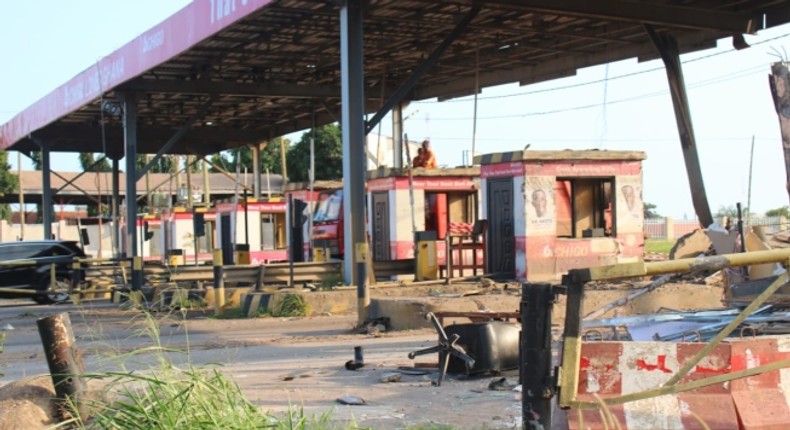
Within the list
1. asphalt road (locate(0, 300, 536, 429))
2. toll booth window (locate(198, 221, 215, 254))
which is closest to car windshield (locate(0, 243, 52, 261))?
asphalt road (locate(0, 300, 536, 429))

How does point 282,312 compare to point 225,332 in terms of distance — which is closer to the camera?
point 225,332

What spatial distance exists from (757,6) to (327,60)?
1131 cm

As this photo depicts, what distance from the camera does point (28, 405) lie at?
6.93 m

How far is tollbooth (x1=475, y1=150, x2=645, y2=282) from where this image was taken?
861 inches

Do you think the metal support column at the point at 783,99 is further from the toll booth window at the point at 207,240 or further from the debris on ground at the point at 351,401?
the toll booth window at the point at 207,240

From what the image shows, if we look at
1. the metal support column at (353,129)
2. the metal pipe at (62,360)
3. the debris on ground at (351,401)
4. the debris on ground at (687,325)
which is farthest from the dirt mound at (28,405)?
the metal support column at (353,129)

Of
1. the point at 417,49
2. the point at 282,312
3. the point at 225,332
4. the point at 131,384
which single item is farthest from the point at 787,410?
the point at 417,49

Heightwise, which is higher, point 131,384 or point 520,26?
point 520,26

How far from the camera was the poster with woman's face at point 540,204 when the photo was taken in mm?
21828

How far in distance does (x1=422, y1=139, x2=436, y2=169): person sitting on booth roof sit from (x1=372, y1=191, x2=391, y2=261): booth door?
1.57 m

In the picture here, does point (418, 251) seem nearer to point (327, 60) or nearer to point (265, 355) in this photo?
point (327, 60)

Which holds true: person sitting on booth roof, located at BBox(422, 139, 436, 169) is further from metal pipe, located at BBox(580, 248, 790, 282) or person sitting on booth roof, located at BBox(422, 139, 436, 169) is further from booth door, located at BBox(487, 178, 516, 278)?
metal pipe, located at BBox(580, 248, 790, 282)

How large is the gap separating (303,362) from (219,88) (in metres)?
17.8

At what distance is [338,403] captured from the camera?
8.67 meters
